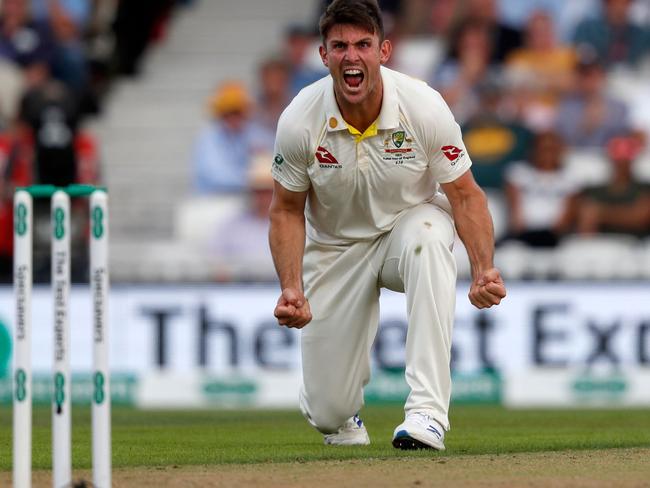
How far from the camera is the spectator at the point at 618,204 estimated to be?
601 inches

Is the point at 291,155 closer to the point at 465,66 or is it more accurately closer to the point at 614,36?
the point at 465,66

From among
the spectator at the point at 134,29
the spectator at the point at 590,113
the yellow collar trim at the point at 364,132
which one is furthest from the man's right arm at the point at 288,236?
the spectator at the point at 134,29

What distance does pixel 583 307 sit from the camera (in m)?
13.1

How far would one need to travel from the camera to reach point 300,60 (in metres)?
17.0

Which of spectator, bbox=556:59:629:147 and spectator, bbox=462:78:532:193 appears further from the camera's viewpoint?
spectator, bbox=556:59:629:147

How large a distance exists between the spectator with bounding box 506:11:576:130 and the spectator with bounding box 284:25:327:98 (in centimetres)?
212

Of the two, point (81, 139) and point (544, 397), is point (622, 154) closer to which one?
point (544, 397)

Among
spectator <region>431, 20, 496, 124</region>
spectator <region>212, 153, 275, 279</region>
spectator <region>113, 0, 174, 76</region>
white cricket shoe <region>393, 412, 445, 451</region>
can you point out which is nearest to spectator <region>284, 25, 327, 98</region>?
spectator <region>431, 20, 496, 124</region>

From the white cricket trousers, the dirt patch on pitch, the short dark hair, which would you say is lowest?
the dirt patch on pitch

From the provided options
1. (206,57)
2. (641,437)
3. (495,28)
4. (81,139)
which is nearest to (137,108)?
(206,57)

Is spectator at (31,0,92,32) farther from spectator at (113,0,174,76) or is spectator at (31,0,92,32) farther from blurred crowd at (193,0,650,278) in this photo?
blurred crowd at (193,0,650,278)

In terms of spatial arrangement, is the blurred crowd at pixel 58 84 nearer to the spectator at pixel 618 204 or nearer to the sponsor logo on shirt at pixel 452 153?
the spectator at pixel 618 204

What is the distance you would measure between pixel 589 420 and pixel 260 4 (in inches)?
413

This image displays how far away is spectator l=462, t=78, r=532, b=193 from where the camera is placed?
51.2ft
